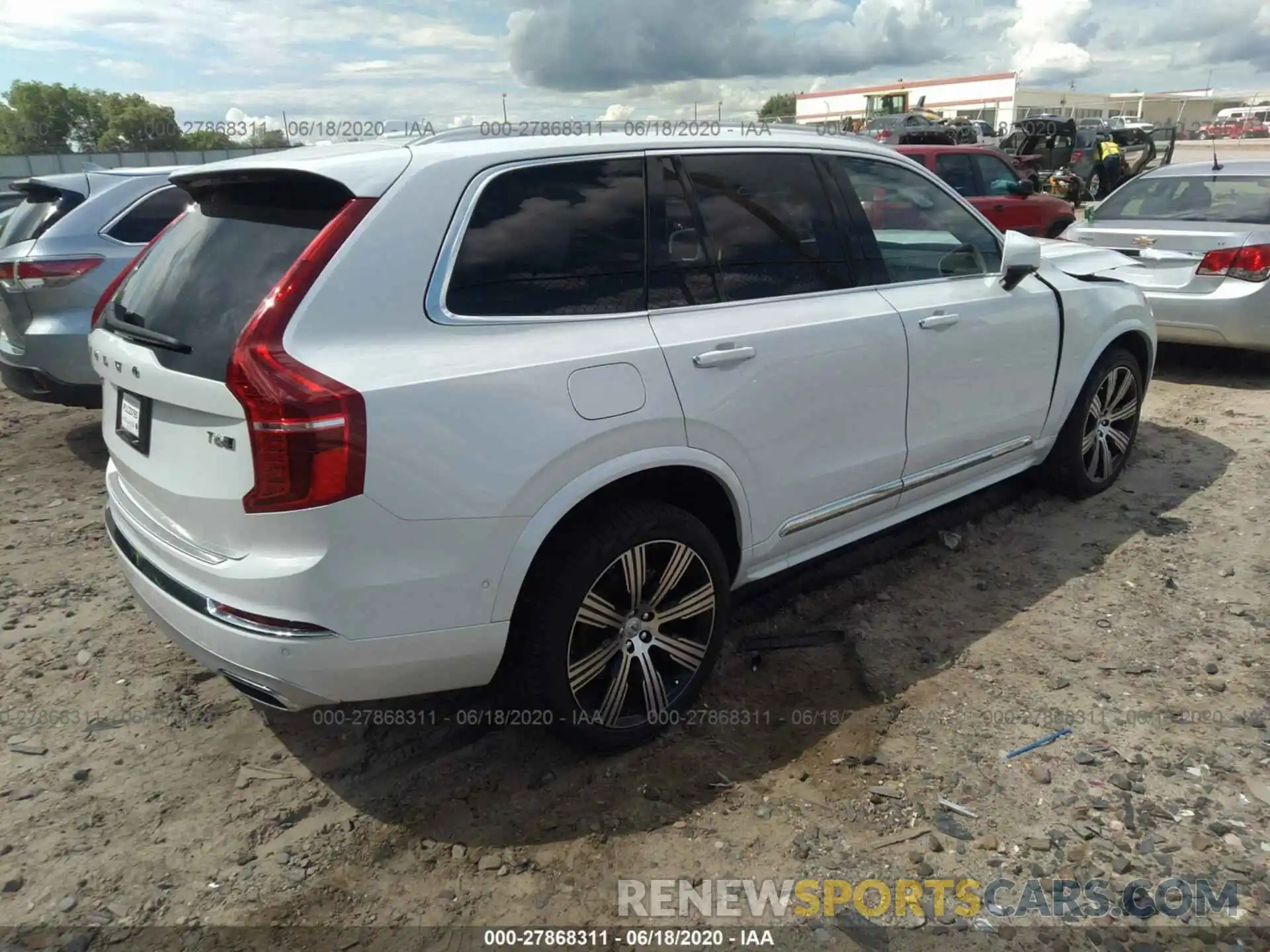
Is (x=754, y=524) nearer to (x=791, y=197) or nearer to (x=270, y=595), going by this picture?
(x=791, y=197)

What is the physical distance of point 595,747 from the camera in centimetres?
289

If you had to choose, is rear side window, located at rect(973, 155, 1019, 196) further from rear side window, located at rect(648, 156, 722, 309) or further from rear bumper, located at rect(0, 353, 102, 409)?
rear bumper, located at rect(0, 353, 102, 409)

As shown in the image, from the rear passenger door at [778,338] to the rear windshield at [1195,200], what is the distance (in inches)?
209

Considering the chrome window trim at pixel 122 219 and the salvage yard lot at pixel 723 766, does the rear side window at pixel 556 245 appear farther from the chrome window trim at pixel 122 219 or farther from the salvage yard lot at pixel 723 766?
the chrome window trim at pixel 122 219

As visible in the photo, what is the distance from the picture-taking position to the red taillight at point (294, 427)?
2.18 m

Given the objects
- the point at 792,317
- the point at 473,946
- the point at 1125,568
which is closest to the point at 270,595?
the point at 473,946

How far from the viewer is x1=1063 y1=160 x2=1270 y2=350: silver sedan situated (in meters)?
6.62

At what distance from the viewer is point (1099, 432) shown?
4887mm

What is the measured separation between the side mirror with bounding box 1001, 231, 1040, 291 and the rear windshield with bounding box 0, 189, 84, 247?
5.59 metres

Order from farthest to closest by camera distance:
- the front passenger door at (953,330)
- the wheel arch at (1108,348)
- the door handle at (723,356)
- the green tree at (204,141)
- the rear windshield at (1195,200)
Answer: the green tree at (204,141) < the rear windshield at (1195,200) < the wheel arch at (1108,348) < the front passenger door at (953,330) < the door handle at (723,356)

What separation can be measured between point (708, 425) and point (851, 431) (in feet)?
2.49

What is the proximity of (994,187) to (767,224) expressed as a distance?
9270mm

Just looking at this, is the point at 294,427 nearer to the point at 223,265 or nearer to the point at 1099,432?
the point at 223,265

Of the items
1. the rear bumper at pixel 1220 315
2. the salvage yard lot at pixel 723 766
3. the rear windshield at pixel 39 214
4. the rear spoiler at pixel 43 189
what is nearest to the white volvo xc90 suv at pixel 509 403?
the salvage yard lot at pixel 723 766
